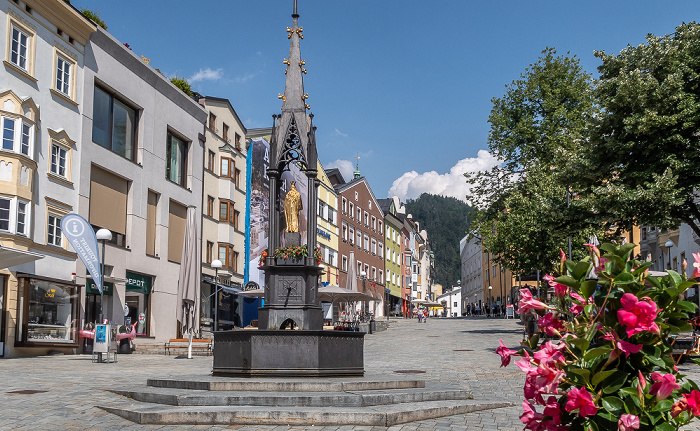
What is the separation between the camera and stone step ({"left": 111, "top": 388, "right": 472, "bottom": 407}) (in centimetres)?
878

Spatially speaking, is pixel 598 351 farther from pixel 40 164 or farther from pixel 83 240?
pixel 40 164

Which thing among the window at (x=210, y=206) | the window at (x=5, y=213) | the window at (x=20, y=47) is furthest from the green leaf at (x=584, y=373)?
the window at (x=210, y=206)

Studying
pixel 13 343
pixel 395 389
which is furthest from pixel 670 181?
pixel 13 343

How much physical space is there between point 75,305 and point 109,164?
5.84 metres

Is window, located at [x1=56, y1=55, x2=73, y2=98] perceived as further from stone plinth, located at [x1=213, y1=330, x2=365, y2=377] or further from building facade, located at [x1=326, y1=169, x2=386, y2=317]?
→ building facade, located at [x1=326, y1=169, x2=386, y2=317]

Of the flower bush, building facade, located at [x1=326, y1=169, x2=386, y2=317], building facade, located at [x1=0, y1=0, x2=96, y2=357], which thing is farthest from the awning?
building facade, located at [x1=326, y1=169, x2=386, y2=317]

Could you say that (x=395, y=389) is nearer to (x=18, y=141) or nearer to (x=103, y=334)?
(x=103, y=334)

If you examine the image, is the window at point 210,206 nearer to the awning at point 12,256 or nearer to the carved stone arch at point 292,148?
the awning at point 12,256

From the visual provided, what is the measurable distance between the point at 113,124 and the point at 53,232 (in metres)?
6.08

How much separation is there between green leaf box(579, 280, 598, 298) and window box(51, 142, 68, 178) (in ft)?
76.7

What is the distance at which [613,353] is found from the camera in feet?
9.03

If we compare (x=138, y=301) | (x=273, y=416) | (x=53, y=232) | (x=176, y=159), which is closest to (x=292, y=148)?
(x=273, y=416)

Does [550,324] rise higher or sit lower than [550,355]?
higher

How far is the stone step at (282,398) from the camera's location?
346 inches
